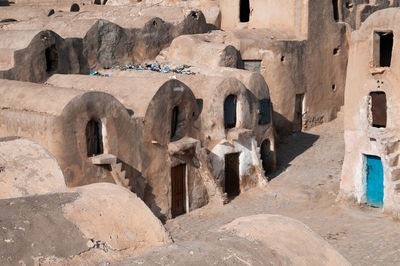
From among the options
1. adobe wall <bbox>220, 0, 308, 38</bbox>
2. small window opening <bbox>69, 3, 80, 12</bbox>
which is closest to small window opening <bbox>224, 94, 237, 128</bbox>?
adobe wall <bbox>220, 0, 308, 38</bbox>

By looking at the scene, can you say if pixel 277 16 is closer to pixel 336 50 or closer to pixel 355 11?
pixel 336 50

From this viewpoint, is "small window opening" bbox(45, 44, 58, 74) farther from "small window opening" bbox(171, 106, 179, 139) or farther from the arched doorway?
the arched doorway

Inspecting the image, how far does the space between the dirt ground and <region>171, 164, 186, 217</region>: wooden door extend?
29 centimetres

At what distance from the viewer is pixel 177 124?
16.2 metres

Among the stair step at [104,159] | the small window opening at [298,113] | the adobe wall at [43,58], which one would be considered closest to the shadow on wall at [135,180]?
the stair step at [104,159]

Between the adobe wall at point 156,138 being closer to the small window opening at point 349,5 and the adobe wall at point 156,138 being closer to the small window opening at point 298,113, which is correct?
Result: the small window opening at point 298,113

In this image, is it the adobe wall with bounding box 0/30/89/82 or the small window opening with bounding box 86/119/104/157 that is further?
the adobe wall with bounding box 0/30/89/82

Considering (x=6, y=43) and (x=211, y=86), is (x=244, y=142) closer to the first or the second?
(x=211, y=86)

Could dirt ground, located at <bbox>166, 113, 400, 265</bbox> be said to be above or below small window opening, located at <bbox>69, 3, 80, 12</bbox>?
below

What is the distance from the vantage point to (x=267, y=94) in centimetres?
1903

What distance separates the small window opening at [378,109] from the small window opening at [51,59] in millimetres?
9922

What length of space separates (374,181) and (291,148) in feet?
20.4

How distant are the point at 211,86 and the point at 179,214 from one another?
3.91 m

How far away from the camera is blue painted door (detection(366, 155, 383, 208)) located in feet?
50.4
